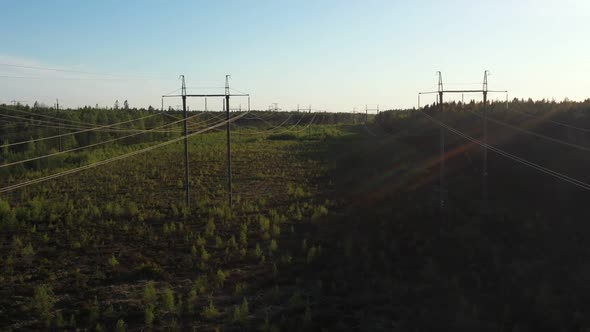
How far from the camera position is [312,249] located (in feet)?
42.7

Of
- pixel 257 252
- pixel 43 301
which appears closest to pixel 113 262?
pixel 43 301

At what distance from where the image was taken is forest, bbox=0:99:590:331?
9484mm

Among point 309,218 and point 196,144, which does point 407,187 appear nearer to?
point 309,218

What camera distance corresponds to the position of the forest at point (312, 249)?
31.1ft

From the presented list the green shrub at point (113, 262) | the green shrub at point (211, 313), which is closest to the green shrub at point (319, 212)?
the green shrub at point (113, 262)

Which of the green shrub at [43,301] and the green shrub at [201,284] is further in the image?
the green shrub at [201,284]

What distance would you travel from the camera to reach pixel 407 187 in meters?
24.5

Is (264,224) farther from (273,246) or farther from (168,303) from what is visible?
(168,303)

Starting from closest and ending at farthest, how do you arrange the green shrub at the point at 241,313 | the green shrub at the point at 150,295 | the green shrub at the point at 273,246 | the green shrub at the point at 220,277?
the green shrub at the point at 241,313 → the green shrub at the point at 150,295 → the green shrub at the point at 220,277 → the green shrub at the point at 273,246

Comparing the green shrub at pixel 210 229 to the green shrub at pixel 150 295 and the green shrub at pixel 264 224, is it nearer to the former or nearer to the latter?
the green shrub at pixel 264 224

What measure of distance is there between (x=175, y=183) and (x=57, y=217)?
9.40 m

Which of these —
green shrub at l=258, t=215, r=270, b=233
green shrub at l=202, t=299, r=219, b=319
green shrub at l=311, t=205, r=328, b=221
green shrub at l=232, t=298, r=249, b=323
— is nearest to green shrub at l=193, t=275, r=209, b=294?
green shrub at l=202, t=299, r=219, b=319

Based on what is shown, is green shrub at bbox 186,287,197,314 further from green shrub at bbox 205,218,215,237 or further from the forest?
green shrub at bbox 205,218,215,237

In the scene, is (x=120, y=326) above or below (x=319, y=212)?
below
